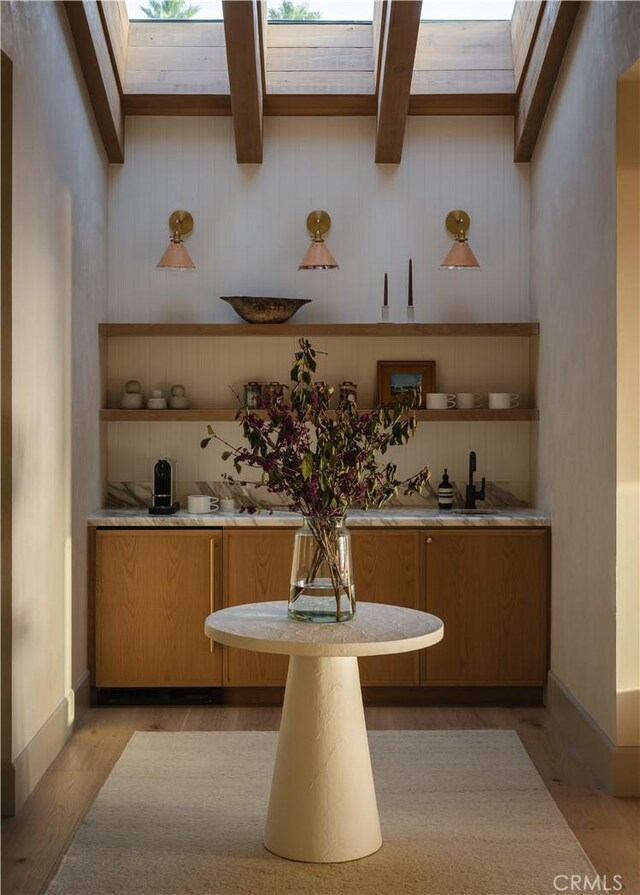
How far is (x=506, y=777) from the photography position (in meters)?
3.85

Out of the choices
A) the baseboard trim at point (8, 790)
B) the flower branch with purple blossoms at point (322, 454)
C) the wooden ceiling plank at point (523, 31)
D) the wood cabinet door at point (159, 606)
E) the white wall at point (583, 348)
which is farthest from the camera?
the wood cabinet door at point (159, 606)

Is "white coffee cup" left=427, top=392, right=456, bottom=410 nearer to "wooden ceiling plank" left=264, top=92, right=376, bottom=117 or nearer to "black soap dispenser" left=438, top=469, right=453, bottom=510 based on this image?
"black soap dispenser" left=438, top=469, right=453, bottom=510

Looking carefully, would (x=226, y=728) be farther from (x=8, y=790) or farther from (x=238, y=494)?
(x=238, y=494)

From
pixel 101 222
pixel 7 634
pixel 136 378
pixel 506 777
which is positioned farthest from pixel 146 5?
pixel 506 777

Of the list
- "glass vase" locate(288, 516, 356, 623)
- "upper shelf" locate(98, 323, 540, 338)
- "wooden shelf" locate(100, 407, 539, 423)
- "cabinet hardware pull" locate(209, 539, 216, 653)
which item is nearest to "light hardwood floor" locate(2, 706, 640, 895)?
"cabinet hardware pull" locate(209, 539, 216, 653)

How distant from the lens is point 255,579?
4.92 meters

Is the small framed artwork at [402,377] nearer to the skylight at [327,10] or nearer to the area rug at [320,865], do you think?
the skylight at [327,10]

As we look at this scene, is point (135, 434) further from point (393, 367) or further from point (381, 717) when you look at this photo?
point (381, 717)

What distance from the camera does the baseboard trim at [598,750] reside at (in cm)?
367

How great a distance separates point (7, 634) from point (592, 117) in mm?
3014

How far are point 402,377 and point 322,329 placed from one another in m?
0.54

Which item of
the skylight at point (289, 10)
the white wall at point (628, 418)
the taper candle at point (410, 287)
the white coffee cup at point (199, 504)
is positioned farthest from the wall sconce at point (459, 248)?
the white coffee cup at point (199, 504)

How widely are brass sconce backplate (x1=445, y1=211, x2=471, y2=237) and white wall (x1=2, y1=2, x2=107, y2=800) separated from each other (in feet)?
6.11

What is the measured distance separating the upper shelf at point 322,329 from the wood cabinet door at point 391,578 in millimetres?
1072
